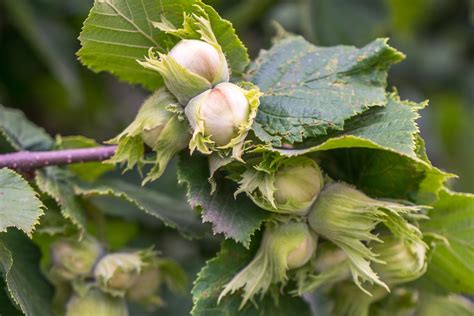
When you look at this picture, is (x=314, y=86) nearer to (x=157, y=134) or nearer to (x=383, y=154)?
(x=383, y=154)

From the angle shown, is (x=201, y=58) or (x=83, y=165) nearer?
(x=201, y=58)

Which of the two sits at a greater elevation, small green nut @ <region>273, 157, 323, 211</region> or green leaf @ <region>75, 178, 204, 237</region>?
small green nut @ <region>273, 157, 323, 211</region>

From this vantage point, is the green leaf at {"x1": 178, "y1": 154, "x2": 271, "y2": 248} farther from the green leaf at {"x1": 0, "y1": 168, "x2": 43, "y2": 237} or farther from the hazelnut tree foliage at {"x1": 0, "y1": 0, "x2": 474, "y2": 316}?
the green leaf at {"x1": 0, "y1": 168, "x2": 43, "y2": 237}

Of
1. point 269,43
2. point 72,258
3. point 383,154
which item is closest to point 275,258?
point 383,154

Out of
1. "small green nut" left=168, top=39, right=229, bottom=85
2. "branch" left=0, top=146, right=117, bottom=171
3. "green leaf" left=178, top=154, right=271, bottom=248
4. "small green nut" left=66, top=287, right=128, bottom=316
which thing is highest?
"small green nut" left=168, top=39, right=229, bottom=85

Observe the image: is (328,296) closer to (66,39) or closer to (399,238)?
(399,238)

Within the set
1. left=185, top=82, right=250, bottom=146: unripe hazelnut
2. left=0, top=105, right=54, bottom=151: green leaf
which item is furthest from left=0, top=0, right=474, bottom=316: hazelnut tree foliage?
left=0, top=105, right=54, bottom=151: green leaf
